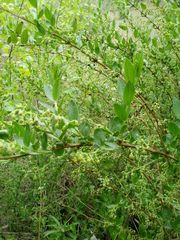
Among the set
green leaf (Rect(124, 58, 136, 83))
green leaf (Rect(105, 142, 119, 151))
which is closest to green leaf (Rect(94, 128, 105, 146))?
green leaf (Rect(105, 142, 119, 151))

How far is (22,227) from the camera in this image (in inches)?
50.6

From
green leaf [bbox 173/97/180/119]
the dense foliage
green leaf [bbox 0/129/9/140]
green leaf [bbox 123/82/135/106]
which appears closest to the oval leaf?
green leaf [bbox 0/129/9/140]

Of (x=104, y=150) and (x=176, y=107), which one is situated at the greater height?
(x=176, y=107)

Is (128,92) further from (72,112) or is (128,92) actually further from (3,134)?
(3,134)

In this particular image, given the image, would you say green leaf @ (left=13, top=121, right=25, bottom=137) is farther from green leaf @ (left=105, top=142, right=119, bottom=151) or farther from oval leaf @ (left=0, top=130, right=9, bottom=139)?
green leaf @ (left=105, top=142, right=119, bottom=151)

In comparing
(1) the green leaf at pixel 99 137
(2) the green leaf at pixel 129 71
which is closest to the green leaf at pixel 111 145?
(1) the green leaf at pixel 99 137

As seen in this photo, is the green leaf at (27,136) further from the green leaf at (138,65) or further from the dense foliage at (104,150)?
the green leaf at (138,65)

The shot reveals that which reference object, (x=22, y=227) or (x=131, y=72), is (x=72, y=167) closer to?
(x=22, y=227)

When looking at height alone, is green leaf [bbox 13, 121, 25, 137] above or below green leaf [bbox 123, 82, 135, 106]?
below

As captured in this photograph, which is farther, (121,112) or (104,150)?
(104,150)

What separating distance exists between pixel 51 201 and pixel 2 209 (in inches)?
10.7

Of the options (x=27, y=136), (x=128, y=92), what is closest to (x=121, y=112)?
(x=128, y=92)

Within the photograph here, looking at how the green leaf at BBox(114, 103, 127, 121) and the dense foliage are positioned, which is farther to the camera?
the dense foliage

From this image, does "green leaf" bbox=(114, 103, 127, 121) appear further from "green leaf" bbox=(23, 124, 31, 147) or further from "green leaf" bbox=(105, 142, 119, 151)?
"green leaf" bbox=(23, 124, 31, 147)
